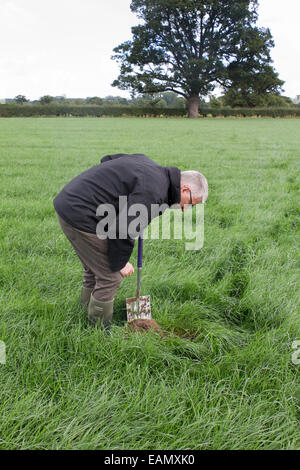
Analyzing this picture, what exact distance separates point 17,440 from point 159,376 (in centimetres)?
73

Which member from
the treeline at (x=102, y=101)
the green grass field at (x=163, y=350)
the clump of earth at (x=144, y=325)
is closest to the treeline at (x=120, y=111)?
the treeline at (x=102, y=101)

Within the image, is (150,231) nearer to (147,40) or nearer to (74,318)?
(74,318)

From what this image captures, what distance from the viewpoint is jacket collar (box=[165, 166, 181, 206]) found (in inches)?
79.9

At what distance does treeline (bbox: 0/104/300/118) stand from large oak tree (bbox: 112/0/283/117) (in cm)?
240

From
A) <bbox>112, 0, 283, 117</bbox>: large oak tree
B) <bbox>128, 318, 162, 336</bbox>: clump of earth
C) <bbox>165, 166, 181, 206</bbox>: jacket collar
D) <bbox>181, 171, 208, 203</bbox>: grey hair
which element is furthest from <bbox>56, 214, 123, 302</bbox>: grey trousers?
<bbox>112, 0, 283, 117</bbox>: large oak tree

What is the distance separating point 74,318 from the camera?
226 cm

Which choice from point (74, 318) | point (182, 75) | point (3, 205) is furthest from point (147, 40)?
→ point (74, 318)

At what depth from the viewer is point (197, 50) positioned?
128 feet

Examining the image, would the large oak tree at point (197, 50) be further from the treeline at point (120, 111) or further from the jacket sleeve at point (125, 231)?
the jacket sleeve at point (125, 231)

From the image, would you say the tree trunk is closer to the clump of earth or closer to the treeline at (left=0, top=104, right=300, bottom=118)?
the treeline at (left=0, top=104, right=300, bottom=118)

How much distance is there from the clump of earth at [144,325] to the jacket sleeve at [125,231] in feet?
1.38

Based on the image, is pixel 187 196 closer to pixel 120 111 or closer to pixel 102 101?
pixel 120 111

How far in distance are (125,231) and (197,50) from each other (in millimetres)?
42884

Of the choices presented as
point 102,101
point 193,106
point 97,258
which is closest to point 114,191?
point 97,258
